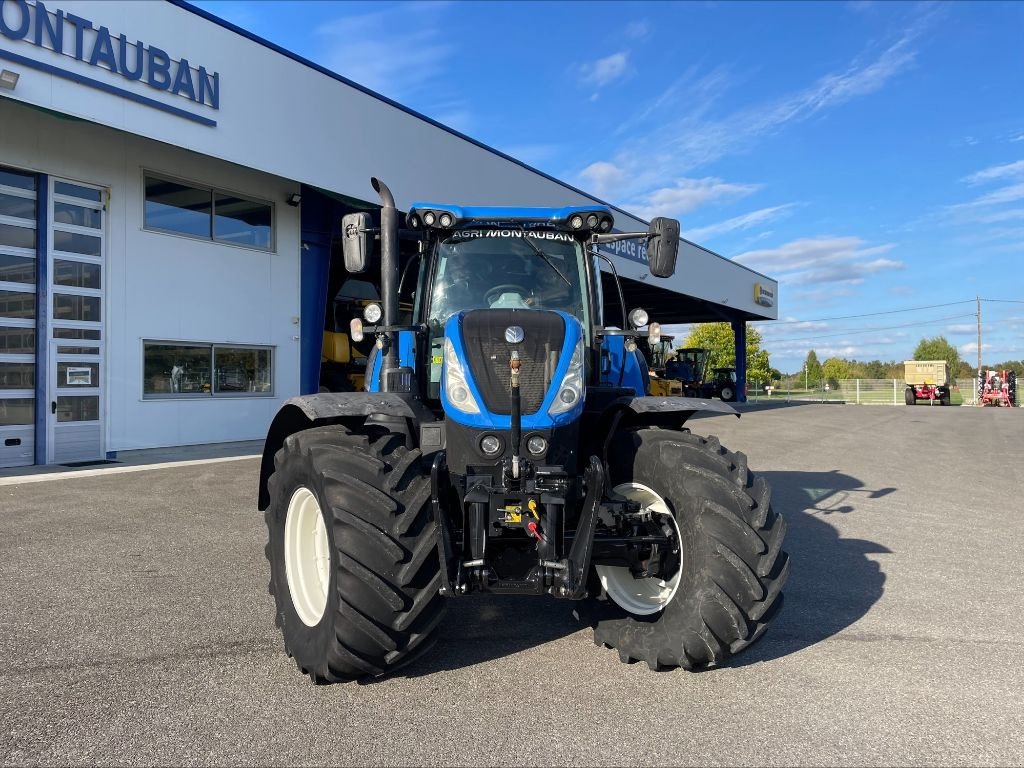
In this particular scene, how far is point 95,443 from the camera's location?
12086 millimetres

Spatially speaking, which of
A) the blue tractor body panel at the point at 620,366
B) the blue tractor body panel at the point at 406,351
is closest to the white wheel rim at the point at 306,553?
the blue tractor body panel at the point at 406,351

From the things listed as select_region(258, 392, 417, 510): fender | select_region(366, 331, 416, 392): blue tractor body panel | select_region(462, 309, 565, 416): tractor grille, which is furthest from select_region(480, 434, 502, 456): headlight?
select_region(366, 331, 416, 392): blue tractor body panel

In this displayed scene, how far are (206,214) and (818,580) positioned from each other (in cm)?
1287

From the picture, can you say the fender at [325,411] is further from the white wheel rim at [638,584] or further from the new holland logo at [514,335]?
the white wheel rim at [638,584]

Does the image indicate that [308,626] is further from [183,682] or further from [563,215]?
[563,215]

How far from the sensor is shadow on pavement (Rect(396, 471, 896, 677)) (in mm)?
3771

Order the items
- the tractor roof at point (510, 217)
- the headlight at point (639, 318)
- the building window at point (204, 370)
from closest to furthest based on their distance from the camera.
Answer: the tractor roof at point (510, 217) → the headlight at point (639, 318) → the building window at point (204, 370)

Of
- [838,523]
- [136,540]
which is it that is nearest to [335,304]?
[136,540]

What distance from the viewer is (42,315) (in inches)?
449

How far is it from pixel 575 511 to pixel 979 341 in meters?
74.5

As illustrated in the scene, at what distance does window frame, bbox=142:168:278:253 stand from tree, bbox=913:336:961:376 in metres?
85.2

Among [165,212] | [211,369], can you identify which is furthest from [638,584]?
[165,212]

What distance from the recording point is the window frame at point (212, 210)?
12.9 metres

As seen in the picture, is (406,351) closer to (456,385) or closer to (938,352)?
(456,385)
